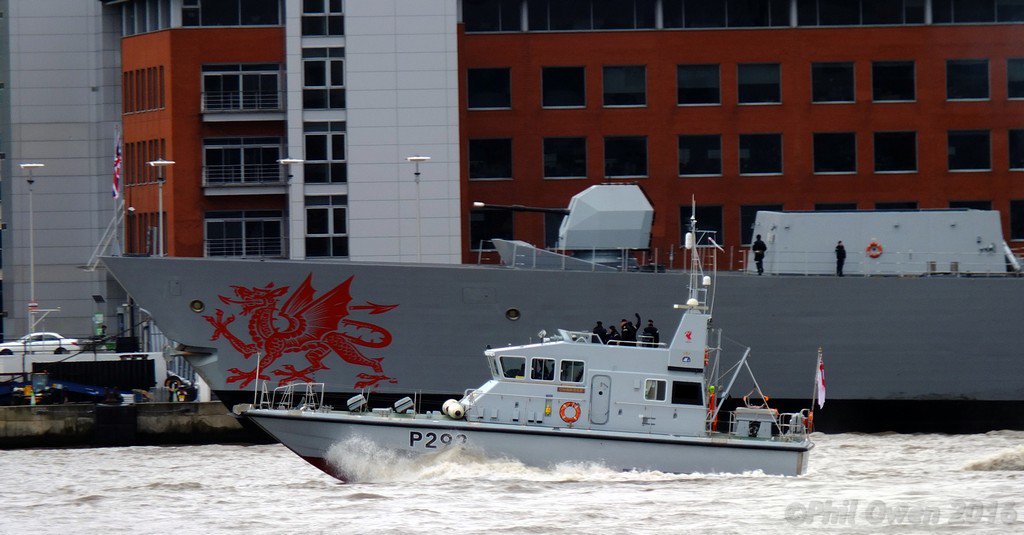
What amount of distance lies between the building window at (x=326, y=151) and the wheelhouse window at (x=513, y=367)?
2486cm

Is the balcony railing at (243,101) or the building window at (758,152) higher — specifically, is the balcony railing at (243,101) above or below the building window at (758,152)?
above

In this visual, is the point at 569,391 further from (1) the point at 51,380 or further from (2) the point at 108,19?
(2) the point at 108,19

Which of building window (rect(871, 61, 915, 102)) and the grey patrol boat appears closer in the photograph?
the grey patrol boat

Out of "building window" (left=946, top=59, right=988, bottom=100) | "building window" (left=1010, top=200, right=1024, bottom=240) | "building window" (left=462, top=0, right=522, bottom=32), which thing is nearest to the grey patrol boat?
"building window" (left=462, top=0, right=522, bottom=32)

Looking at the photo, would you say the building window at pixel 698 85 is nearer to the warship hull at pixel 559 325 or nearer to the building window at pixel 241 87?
the building window at pixel 241 87

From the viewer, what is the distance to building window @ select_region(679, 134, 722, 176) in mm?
52125

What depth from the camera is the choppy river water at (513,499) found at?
23.5 m

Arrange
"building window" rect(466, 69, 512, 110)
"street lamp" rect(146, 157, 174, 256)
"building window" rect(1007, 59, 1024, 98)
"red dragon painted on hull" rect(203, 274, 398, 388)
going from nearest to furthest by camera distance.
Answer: "red dragon painted on hull" rect(203, 274, 398, 388) → "street lamp" rect(146, 157, 174, 256) → "building window" rect(466, 69, 512, 110) → "building window" rect(1007, 59, 1024, 98)

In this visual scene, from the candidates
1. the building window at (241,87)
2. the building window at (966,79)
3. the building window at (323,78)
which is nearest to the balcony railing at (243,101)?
the building window at (241,87)

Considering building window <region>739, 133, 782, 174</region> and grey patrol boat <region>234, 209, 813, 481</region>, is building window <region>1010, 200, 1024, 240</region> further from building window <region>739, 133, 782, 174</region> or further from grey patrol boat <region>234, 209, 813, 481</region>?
grey patrol boat <region>234, 209, 813, 481</region>

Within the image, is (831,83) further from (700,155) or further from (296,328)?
(296,328)

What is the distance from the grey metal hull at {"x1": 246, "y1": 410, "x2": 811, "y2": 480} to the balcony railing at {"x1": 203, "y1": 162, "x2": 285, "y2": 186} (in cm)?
2754

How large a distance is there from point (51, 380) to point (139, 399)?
132 inches

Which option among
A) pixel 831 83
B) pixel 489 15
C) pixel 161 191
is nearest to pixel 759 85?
pixel 831 83
